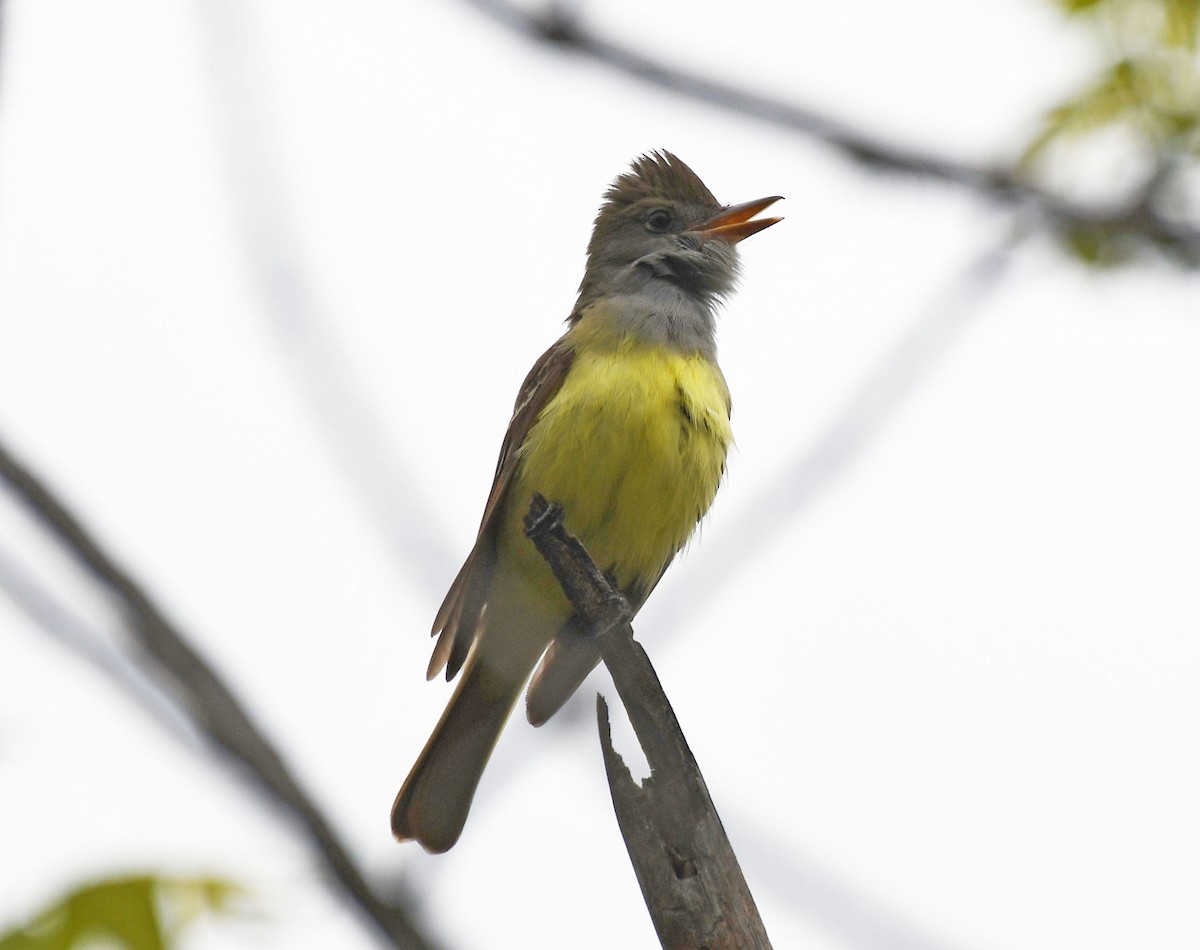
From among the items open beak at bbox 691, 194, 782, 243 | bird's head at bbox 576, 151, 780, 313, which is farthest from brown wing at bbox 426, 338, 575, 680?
open beak at bbox 691, 194, 782, 243

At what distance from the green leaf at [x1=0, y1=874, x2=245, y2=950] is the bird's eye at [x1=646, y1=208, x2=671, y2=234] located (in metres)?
4.05

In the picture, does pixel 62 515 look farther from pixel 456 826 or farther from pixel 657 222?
pixel 657 222

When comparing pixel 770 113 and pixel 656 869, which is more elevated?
pixel 770 113

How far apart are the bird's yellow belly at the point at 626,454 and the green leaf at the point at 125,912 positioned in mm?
2286

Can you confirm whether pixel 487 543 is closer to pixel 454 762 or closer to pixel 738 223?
pixel 454 762

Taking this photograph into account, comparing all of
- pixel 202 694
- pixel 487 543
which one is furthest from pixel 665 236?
pixel 202 694

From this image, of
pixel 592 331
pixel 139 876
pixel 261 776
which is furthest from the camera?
pixel 592 331

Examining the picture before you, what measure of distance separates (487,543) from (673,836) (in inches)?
104

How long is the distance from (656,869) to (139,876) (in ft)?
4.13

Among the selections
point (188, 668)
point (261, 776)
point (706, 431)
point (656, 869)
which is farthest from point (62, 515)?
point (706, 431)

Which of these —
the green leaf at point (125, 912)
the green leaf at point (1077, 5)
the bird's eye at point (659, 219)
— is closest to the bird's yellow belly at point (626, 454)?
the bird's eye at point (659, 219)

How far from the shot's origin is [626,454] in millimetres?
5500

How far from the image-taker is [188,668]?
2152 mm

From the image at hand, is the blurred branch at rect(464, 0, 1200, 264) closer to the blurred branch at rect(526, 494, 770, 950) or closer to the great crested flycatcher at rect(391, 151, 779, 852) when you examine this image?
the blurred branch at rect(526, 494, 770, 950)
